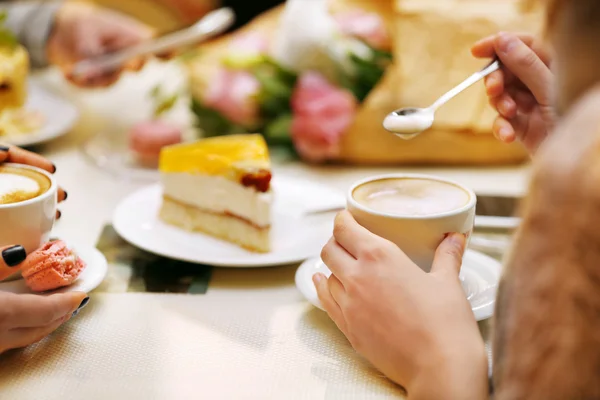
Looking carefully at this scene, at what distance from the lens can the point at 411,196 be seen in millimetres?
896

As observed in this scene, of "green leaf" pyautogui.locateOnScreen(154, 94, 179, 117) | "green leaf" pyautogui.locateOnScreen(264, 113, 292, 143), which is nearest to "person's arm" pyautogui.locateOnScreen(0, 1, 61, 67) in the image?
"green leaf" pyautogui.locateOnScreen(154, 94, 179, 117)

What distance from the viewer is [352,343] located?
0.76 meters

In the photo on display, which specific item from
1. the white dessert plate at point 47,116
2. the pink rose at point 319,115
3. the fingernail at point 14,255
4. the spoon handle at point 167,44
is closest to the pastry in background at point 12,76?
the white dessert plate at point 47,116

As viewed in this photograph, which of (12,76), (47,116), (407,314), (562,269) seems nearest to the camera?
(562,269)

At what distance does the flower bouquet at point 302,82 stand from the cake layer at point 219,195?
36 centimetres

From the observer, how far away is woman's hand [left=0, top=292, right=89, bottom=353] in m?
0.73

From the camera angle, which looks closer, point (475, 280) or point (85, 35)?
point (475, 280)

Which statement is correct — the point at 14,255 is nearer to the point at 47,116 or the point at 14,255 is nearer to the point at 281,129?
the point at 281,129

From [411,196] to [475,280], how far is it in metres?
0.14

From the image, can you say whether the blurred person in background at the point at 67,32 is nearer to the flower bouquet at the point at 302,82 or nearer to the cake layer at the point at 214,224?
the flower bouquet at the point at 302,82

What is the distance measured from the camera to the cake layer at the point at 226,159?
3.67 feet

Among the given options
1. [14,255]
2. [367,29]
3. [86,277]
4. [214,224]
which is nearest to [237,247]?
[214,224]

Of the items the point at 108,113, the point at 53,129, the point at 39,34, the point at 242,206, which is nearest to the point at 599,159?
the point at 242,206

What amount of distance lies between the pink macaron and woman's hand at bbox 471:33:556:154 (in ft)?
2.41
